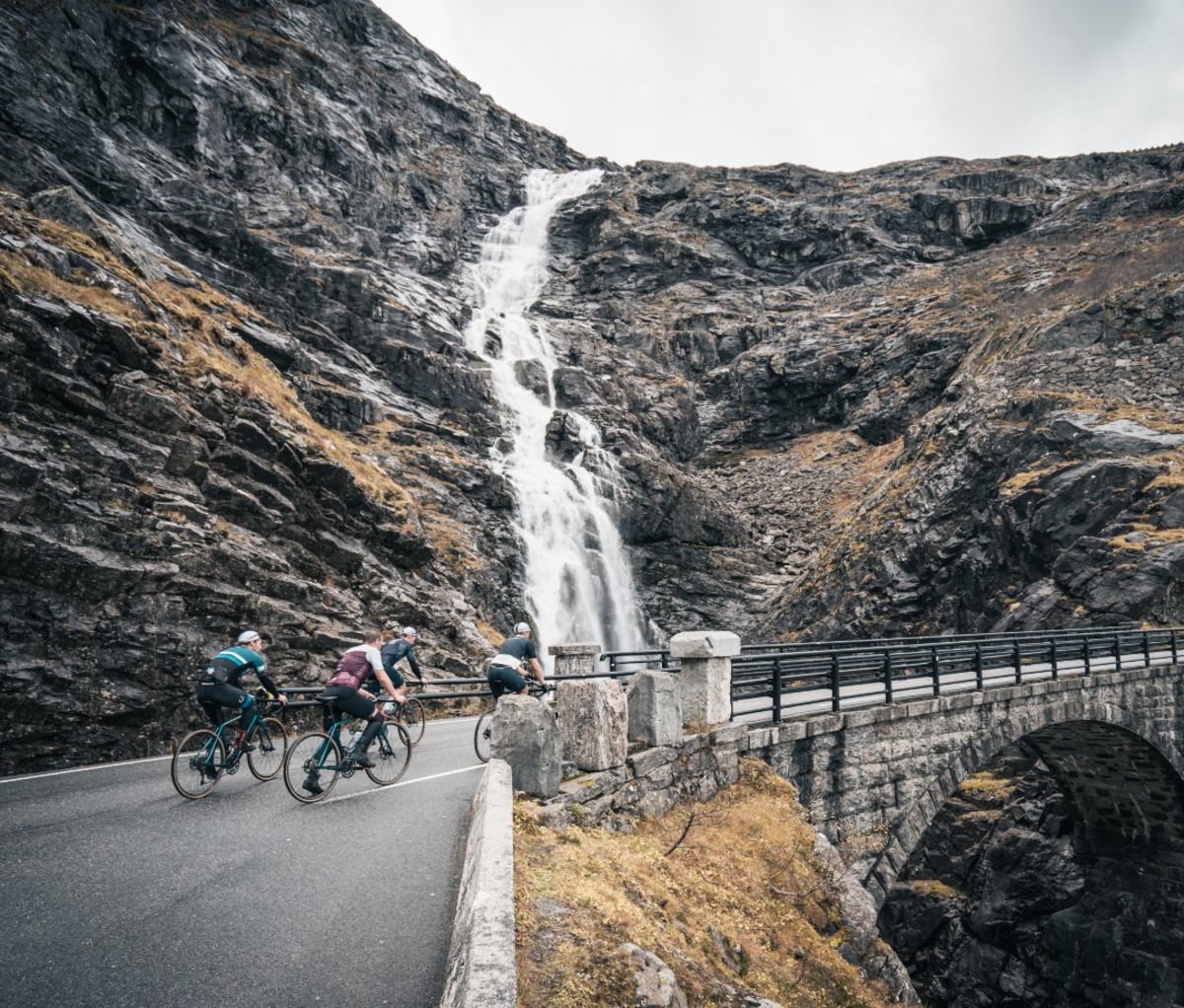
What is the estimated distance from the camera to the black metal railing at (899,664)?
11.2m

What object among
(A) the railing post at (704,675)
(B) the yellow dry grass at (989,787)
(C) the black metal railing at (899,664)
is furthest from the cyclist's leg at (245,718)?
(B) the yellow dry grass at (989,787)

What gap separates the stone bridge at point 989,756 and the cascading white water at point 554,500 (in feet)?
63.2

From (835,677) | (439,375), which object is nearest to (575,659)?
(835,677)

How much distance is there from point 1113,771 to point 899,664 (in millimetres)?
10736

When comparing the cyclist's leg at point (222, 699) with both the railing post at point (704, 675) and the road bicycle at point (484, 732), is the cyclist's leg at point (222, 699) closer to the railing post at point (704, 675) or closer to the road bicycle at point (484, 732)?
the road bicycle at point (484, 732)

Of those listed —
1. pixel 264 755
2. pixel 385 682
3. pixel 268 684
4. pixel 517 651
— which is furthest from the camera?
pixel 517 651

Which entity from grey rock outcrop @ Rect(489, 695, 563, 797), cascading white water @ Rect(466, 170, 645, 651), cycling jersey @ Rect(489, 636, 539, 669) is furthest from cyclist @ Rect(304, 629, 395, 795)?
cascading white water @ Rect(466, 170, 645, 651)

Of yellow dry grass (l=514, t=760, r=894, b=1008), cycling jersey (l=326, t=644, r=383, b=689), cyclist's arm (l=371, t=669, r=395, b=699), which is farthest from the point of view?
cycling jersey (l=326, t=644, r=383, b=689)

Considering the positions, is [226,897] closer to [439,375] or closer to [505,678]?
[505,678]

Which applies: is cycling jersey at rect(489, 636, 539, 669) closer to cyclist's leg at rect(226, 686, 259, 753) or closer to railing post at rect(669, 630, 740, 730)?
railing post at rect(669, 630, 740, 730)

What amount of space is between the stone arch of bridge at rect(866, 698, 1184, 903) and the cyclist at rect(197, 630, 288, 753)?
1457 centimetres

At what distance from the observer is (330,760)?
28.1 ft

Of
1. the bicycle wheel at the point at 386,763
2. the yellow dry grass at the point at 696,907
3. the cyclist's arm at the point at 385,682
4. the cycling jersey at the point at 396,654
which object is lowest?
the yellow dry grass at the point at 696,907

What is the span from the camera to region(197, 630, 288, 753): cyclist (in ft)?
26.6
